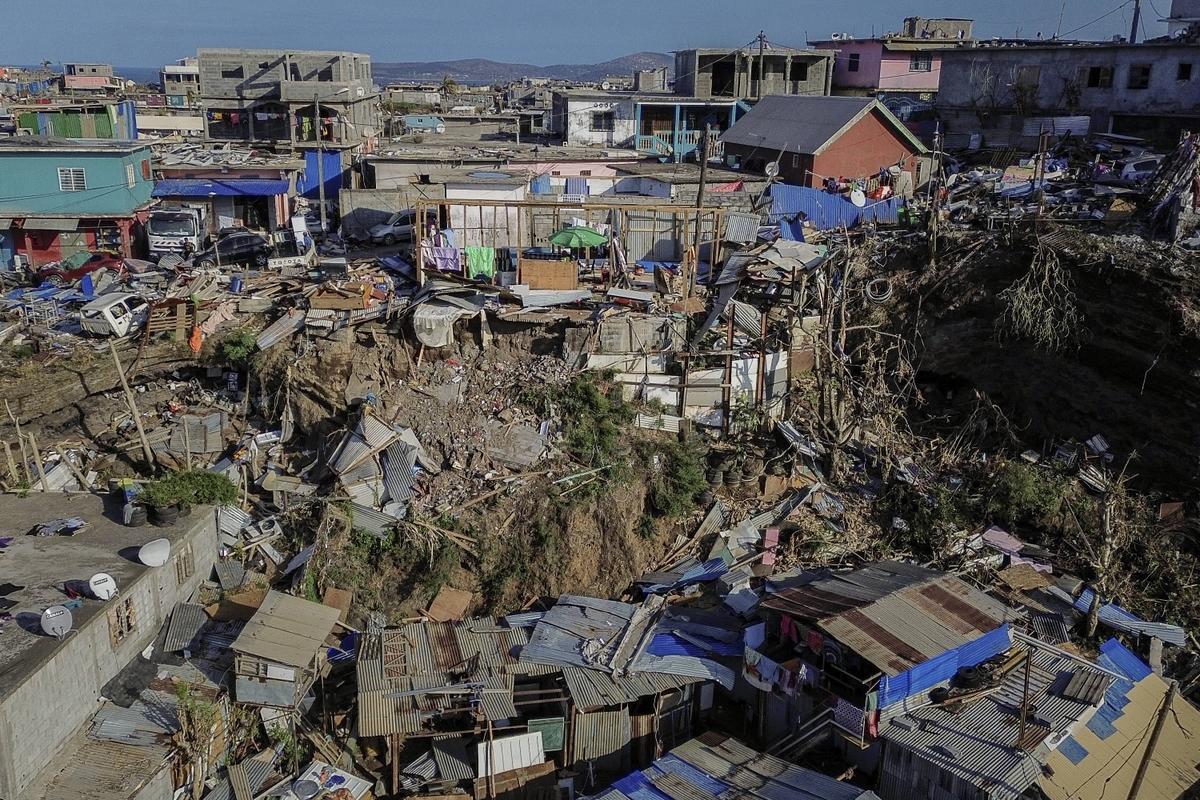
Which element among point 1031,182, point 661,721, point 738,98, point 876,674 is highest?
point 738,98

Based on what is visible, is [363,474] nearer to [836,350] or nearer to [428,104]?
[836,350]

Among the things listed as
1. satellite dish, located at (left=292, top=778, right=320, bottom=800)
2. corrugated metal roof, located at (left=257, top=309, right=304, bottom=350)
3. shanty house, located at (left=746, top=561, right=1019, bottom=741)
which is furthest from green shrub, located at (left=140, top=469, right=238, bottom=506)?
shanty house, located at (left=746, top=561, right=1019, bottom=741)

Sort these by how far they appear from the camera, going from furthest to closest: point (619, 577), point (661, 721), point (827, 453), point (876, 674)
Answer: point (827, 453) < point (619, 577) < point (661, 721) < point (876, 674)

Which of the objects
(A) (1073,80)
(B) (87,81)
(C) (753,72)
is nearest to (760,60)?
(C) (753,72)

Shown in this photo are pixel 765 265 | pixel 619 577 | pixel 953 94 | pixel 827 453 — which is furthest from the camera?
pixel 953 94

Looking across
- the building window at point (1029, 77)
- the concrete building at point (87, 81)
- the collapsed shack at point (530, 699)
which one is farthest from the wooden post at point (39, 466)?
the concrete building at point (87, 81)

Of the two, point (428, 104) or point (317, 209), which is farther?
point (428, 104)

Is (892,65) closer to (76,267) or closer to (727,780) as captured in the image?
(76,267)

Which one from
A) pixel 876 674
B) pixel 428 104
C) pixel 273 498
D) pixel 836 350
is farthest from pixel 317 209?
pixel 428 104

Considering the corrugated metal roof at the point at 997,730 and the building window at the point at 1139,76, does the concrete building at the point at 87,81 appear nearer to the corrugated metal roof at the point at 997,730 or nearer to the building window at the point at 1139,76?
the building window at the point at 1139,76
